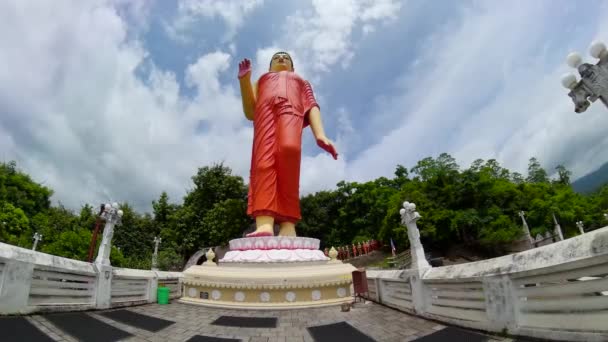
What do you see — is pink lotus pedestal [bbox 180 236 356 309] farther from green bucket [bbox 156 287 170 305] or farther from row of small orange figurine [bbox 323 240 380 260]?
row of small orange figurine [bbox 323 240 380 260]

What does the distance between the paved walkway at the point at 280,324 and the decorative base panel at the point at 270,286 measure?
516 mm

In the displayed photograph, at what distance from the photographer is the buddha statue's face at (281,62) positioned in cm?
1257

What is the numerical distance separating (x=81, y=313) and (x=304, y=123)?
28.8 ft

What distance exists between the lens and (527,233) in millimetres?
23359

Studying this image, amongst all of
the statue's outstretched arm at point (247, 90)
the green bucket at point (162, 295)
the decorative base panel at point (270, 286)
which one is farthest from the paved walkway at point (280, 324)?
the statue's outstretched arm at point (247, 90)

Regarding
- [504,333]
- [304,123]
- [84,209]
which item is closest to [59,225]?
[84,209]

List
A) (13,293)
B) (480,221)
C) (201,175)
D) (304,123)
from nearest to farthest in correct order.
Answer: (13,293)
(304,123)
(480,221)
(201,175)

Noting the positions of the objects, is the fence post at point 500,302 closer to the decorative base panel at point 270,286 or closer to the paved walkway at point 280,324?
the paved walkway at point 280,324

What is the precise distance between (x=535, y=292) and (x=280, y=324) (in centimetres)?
392

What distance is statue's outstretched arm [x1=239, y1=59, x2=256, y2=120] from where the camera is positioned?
10.8 m

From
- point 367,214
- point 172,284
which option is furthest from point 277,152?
point 367,214

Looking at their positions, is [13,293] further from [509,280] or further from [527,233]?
[527,233]

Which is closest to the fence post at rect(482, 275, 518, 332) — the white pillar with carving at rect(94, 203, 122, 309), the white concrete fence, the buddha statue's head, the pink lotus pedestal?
the white concrete fence

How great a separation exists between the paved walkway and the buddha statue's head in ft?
30.4
